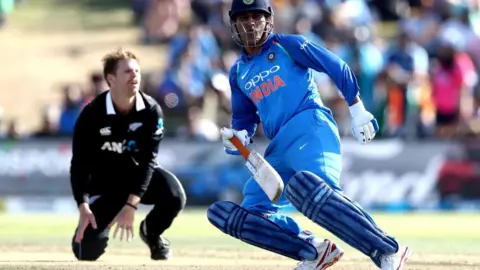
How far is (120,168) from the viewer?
893cm

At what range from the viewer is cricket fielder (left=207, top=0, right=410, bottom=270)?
6680mm

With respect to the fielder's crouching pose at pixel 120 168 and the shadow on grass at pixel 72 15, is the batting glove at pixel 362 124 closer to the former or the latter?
the fielder's crouching pose at pixel 120 168

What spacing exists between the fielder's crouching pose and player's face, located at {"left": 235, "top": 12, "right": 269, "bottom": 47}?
153cm

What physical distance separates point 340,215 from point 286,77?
105 cm

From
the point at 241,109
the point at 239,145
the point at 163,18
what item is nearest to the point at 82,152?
the point at 241,109

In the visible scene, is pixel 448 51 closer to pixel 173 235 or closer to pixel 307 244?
pixel 173 235

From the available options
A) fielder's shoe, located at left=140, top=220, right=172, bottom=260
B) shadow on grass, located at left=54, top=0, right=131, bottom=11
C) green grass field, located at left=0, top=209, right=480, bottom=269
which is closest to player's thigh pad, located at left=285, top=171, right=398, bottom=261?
green grass field, located at left=0, top=209, right=480, bottom=269

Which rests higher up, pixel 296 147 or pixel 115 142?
pixel 296 147

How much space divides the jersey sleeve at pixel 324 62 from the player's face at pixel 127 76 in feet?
5.45

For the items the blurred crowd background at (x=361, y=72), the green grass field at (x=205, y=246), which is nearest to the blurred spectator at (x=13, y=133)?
the blurred crowd background at (x=361, y=72)

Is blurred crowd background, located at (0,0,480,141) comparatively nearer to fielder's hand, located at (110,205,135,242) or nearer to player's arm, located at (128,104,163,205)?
player's arm, located at (128,104,163,205)

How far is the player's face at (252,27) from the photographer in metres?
7.21

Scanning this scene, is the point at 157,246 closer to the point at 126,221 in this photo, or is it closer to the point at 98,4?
the point at 126,221

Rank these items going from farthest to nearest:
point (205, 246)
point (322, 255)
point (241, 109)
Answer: point (205, 246)
point (241, 109)
point (322, 255)
